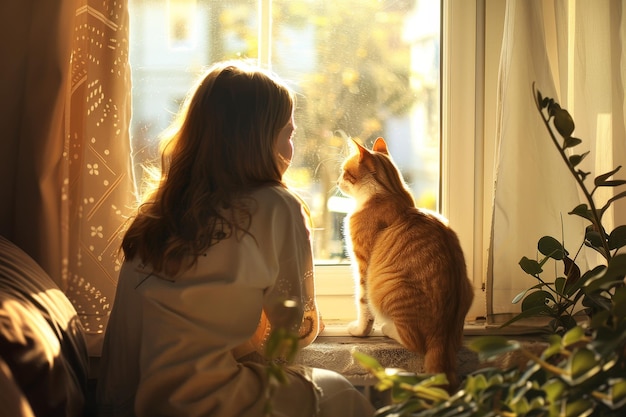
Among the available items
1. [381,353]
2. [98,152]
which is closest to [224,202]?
[98,152]

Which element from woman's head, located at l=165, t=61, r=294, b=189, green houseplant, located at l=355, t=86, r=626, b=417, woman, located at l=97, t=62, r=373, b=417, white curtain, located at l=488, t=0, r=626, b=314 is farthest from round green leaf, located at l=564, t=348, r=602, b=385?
white curtain, located at l=488, t=0, r=626, b=314

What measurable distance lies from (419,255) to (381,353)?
0.28m

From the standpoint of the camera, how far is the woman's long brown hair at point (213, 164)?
4.82 feet

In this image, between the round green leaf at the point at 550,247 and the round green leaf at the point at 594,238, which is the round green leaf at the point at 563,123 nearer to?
the round green leaf at the point at 594,238

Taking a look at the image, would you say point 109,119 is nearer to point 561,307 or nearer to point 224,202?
point 224,202

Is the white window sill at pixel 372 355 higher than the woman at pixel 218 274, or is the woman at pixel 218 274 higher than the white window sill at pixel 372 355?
the woman at pixel 218 274

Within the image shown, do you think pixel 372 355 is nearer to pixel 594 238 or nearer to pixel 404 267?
pixel 404 267

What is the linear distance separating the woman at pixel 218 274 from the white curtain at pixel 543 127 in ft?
1.97

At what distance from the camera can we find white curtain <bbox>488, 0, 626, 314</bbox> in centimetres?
192

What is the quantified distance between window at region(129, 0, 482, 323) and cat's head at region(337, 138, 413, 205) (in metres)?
0.25

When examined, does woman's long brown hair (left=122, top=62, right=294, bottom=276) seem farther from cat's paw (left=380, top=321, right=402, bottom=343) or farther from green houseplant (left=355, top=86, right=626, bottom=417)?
green houseplant (left=355, top=86, right=626, bottom=417)

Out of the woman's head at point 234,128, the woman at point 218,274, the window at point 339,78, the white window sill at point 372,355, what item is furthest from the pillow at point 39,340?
the window at point 339,78

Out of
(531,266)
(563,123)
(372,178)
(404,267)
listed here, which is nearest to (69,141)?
(372,178)

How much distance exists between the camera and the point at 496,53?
2.20 metres
